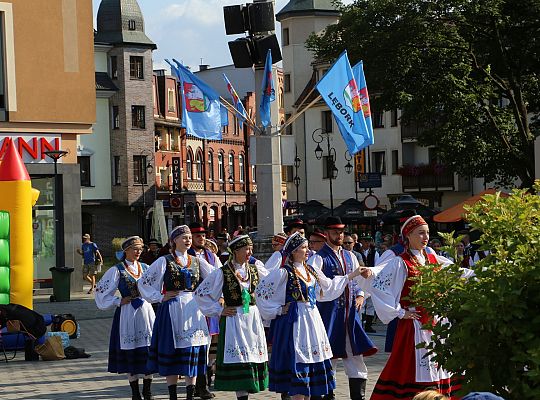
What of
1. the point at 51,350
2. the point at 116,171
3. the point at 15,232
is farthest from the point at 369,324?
the point at 116,171

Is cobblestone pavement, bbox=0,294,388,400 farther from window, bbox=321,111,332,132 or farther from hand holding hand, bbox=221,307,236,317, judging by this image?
window, bbox=321,111,332,132

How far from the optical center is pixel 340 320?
11.7m

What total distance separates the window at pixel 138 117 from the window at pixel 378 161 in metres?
14.7

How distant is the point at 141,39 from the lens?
74875 mm

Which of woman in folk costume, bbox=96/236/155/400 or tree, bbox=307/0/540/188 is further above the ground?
tree, bbox=307/0/540/188

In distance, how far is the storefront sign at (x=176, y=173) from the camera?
76.5m

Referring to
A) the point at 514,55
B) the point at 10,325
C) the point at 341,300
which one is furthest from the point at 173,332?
the point at 514,55

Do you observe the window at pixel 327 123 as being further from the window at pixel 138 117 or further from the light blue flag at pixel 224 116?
the light blue flag at pixel 224 116

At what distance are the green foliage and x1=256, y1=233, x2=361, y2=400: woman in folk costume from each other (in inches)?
180

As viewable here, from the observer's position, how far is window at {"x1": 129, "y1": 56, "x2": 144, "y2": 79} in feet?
242

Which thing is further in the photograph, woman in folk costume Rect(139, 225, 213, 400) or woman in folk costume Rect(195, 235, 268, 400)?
woman in folk costume Rect(139, 225, 213, 400)

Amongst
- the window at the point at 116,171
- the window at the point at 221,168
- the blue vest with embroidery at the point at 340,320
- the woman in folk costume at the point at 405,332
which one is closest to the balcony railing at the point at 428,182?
the window at the point at 116,171

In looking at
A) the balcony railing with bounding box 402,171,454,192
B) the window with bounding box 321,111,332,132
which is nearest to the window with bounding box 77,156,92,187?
the window with bounding box 321,111,332,132

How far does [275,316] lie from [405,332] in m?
1.47
